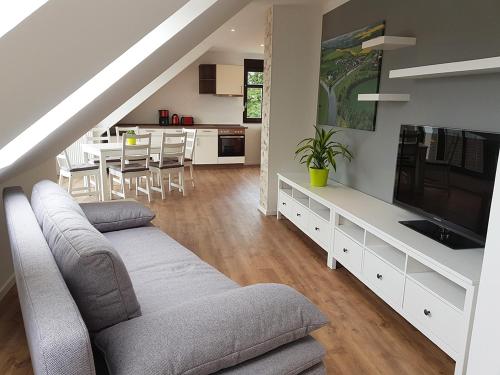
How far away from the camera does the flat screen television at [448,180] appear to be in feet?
6.69

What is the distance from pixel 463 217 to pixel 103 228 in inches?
89.1

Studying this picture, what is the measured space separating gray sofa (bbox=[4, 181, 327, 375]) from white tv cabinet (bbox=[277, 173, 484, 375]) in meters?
0.85

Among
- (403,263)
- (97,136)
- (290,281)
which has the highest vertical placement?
(97,136)

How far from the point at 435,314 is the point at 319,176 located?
1969 millimetres

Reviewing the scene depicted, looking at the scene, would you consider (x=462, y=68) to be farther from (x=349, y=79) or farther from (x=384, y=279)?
(x=349, y=79)

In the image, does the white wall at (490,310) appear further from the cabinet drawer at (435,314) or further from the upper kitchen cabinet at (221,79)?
the upper kitchen cabinet at (221,79)

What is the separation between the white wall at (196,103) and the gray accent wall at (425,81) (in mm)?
4608

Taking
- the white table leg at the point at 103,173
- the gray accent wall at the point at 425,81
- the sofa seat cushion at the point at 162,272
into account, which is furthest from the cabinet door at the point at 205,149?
the sofa seat cushion at the point at 162,272

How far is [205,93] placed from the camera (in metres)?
8.38

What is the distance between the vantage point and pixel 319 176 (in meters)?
3.83

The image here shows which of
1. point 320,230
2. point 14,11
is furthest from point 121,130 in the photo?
point 14,11

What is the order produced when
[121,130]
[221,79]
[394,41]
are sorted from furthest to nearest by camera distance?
[221,79] < [121,130] < [394,41]

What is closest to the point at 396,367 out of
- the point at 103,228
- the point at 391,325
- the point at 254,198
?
the point at 391,325

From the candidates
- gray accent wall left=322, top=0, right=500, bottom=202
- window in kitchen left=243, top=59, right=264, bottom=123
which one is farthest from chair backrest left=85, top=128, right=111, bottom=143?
gray accent wall left=322, top=0, right=500, bottom=202
